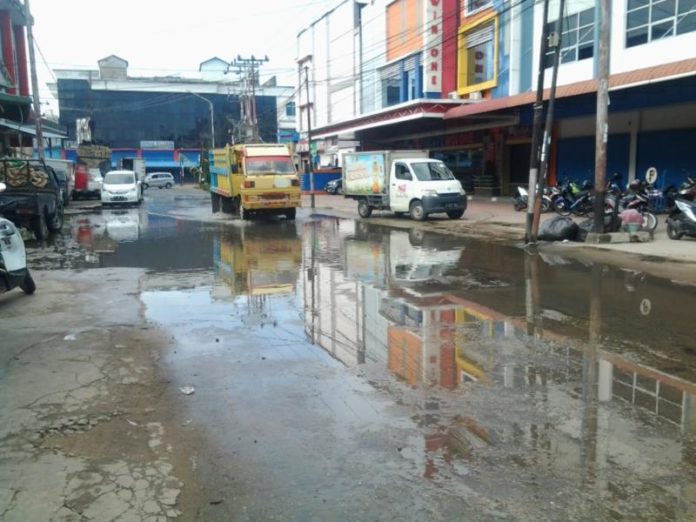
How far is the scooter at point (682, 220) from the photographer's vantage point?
1442 centimetres

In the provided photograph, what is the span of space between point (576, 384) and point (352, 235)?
1323 cm

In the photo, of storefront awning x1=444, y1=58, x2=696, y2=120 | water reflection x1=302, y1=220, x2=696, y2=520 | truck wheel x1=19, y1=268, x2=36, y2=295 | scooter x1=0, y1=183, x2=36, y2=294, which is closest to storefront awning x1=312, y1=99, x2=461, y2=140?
storefront awning x1=444, y1=58, x2=696, y2=120

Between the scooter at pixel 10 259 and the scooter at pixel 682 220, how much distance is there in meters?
13.3

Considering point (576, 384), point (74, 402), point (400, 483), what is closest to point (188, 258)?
point (74, 402)

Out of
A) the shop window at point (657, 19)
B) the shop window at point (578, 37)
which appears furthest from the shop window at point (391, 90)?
the shop window at point (657, 19)

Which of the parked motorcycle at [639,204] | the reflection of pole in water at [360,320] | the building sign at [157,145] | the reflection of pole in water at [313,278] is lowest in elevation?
the reflection of pole in water at [313,278]

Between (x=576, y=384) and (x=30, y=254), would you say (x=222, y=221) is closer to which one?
(x=30, y=254)

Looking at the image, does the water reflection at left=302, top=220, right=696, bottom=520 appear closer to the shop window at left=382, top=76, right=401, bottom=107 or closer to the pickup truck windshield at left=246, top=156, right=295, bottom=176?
the pickup truck windshield at left=246, top=156, right=295, bottom=176

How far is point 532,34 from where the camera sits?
2667 cm

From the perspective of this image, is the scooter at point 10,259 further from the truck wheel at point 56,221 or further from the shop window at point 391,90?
the shop window at point 391,90

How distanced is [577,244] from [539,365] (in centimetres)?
967

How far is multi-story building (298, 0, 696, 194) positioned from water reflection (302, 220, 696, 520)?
36.0 feet

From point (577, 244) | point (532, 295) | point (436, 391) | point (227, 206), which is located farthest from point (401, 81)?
point (436, 391)

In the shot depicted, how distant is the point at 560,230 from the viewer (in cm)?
1548
